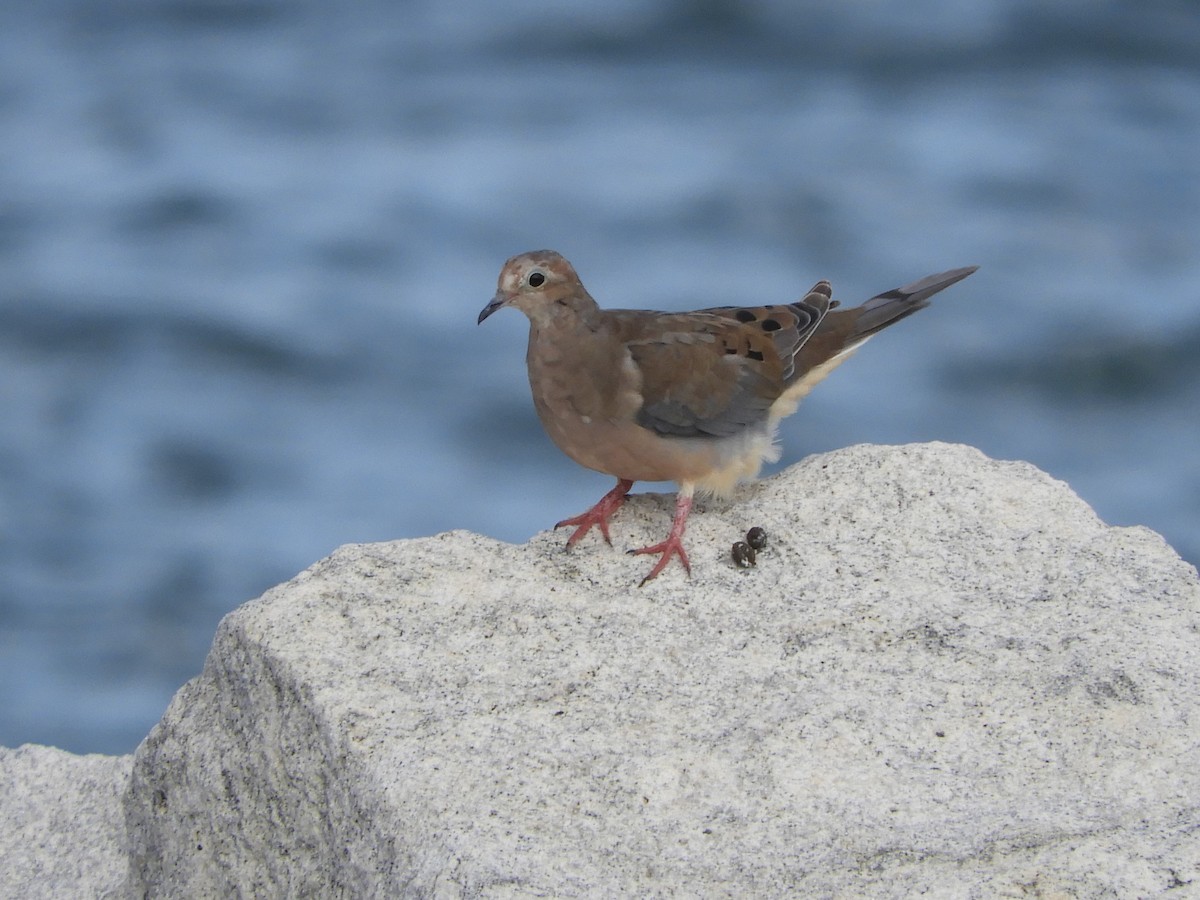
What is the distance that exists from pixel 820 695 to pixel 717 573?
0.67 meters

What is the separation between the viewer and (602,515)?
186 inches

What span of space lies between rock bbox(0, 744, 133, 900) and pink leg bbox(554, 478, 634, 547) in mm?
1564

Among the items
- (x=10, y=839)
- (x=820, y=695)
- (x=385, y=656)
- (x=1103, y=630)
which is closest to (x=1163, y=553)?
(x=1103, y=630)

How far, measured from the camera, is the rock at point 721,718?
324cm

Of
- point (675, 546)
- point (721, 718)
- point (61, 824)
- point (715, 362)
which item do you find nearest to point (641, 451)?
point (675, 546)

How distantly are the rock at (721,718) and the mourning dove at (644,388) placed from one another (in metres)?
0.27

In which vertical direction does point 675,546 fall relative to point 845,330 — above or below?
below

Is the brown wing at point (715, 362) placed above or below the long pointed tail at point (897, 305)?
below

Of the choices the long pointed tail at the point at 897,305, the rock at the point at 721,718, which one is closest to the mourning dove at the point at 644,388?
the rock at the point at 721,718

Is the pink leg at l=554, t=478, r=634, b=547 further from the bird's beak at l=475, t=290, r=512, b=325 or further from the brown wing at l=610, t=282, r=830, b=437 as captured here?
the bird's beak at l=475, t=290, r=512, b=325

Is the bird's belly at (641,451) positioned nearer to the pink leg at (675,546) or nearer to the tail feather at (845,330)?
the pink leg at (675,546)

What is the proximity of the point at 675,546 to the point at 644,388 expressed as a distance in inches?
23.3

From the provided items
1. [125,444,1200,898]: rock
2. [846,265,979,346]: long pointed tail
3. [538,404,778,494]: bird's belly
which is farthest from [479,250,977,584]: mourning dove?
[846,265,979,346]: long pointed tail

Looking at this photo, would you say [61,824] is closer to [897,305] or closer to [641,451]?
[641,451]
